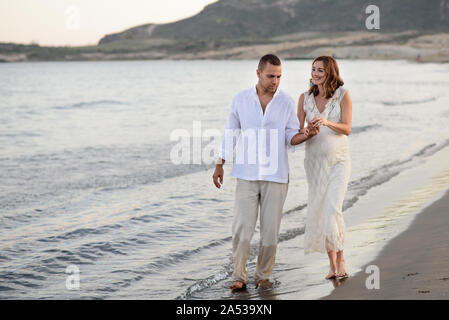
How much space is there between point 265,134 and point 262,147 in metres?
0.12

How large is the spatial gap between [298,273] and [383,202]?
12.7ft

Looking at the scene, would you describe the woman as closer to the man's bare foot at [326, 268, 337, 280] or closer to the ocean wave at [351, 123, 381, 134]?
the man's bare foot at [326, 268, 337, 280]

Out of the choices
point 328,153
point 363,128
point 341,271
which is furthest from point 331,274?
point 363,128

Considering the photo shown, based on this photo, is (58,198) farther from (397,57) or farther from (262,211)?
(397,57)

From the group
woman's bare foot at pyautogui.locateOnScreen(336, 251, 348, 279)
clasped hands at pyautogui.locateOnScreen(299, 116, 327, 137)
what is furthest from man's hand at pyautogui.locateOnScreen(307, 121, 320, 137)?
woman's bare foot at pyautogui.locateOnScreen(336, 251, 348, 279)

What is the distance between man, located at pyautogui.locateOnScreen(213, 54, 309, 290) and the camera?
17.8 feet

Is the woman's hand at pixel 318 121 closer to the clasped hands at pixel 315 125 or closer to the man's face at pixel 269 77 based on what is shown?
the clasped hands at pixel 315 125

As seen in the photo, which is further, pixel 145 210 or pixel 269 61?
pixel 145 210

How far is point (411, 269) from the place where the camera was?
570 centimetres

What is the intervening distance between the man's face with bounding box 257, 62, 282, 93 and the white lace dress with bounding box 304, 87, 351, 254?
1.55 ft

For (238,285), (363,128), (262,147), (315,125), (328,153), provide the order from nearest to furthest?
(315,125) → (262,147) → (328,153) → (238,285) → (363,128)

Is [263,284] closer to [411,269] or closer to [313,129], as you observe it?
[411,269]

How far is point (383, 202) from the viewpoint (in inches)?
386

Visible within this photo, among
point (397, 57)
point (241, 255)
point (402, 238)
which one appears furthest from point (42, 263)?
point (397, 57)
